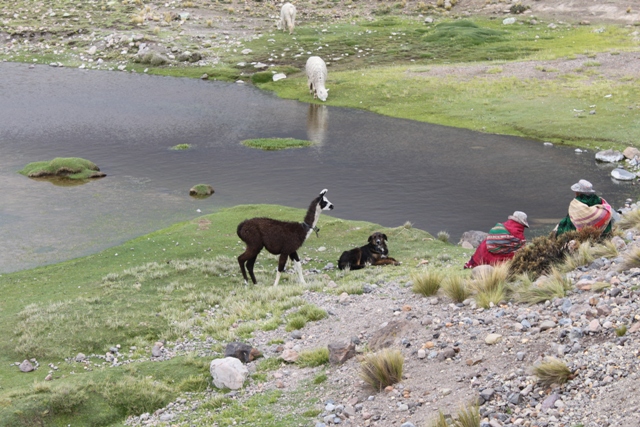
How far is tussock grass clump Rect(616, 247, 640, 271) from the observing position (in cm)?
1168

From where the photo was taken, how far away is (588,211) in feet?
50.5

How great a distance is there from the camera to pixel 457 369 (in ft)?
34.0

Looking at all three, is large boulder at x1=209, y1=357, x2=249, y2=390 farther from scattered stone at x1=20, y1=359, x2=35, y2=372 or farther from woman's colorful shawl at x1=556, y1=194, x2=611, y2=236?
woman's colorful shawl at x1=556, y1=194, x2=611, y2=236

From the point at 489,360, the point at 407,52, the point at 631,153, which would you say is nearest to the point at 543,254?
the point at 489,360

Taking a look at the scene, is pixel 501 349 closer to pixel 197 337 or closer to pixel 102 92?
pixel 197 337

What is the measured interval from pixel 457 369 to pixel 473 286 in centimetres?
280

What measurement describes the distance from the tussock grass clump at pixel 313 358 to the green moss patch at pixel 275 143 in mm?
24615

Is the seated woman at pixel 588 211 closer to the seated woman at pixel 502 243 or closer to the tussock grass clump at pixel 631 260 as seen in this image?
the seated woman at pixel 502 243

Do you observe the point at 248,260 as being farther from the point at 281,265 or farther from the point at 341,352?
the point at 341,352

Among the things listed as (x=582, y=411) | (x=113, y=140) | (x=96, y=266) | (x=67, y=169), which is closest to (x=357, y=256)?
(x=96, y=266)

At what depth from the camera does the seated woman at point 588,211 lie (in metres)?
15.3

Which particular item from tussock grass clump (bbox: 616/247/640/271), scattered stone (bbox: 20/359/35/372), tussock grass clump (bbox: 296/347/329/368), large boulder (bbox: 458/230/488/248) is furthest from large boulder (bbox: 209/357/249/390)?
large boulder (bbox: 458/230/488/248)

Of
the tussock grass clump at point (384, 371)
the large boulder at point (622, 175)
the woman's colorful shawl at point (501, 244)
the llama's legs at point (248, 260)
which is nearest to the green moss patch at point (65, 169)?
the llama's legs at point (248, 260)

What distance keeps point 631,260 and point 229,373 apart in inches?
268
